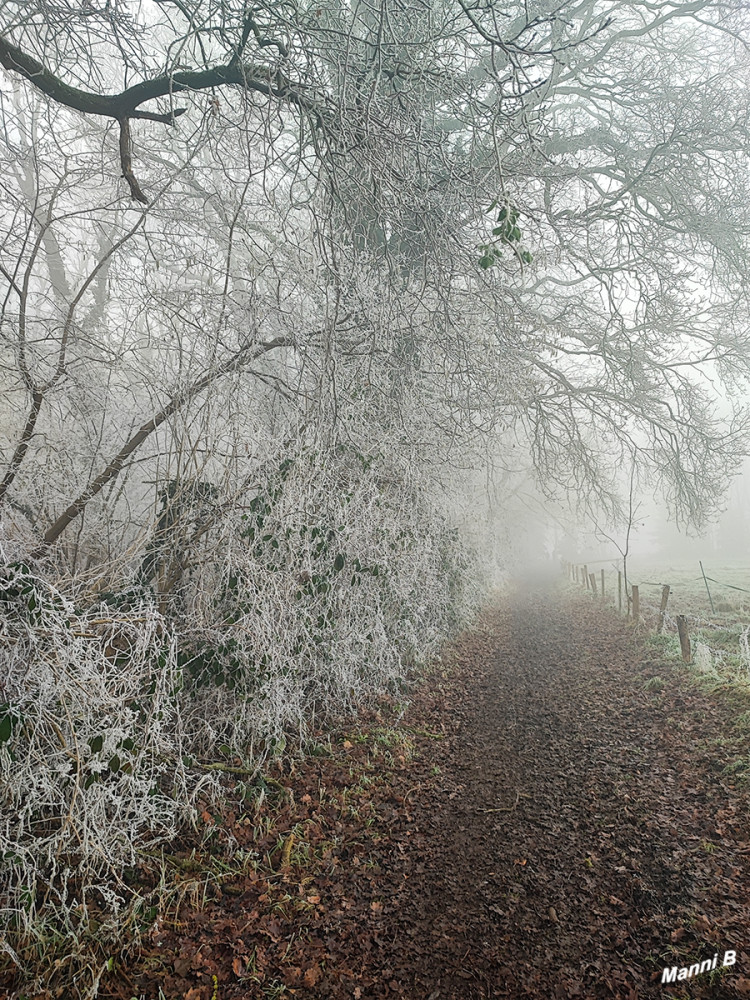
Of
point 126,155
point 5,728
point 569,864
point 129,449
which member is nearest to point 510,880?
point 569,864

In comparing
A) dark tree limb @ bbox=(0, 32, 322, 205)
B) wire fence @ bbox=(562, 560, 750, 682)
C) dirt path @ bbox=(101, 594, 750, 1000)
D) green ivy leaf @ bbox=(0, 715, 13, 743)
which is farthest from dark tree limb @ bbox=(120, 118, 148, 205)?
wire fence @ bbox=(562, 560, 750, 682)

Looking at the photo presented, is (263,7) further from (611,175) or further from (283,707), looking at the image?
(611,175)

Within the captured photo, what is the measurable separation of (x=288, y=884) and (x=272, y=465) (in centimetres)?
272

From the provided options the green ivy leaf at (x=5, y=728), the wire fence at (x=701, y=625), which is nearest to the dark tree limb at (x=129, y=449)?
the green ivy leaf at (x=5, y=728)

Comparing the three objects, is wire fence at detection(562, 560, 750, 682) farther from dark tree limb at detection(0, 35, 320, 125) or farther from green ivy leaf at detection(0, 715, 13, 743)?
dark tree limb at detection(0, 35, 320, 125)

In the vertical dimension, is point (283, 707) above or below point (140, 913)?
above

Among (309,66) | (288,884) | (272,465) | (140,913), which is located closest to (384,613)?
(272,465)

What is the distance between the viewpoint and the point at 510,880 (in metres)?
3.12

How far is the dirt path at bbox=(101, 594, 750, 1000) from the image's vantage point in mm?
2500

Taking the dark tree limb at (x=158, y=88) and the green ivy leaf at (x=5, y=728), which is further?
the dark tree limb at (x=158, y=88)

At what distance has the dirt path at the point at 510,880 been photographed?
2.50 m

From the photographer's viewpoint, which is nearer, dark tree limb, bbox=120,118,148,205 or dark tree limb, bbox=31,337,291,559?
dark tree limb, bbox=120,118,148,205

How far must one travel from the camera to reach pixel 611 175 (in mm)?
7934

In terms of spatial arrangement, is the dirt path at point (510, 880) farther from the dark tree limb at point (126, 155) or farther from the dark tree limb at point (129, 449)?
the dark tree limb at point (126, 155)
